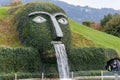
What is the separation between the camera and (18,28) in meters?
35.4

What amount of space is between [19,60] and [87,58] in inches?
280

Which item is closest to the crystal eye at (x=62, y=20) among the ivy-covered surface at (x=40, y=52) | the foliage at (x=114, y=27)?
the ivy-covered surface at (x=40, y=52)

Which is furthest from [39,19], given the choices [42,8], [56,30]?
[56,30]

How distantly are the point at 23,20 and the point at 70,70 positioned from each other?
604cm

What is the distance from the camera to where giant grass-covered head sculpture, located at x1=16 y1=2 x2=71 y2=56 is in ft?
107

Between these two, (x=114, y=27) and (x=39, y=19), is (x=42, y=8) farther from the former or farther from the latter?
(x=114, y=27)

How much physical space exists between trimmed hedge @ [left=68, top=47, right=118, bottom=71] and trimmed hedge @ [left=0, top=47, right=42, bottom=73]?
11.5 ft

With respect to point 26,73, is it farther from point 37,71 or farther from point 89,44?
point 89,44

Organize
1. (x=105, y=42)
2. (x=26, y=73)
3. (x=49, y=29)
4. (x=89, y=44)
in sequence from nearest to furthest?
(x=26, y=73)
(x=49, y=29)
(x=89, y=44)
(x=105, y=42)

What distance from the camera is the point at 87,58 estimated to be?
35625 millimetres

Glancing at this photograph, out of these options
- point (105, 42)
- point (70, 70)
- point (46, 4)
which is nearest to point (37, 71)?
point (70, 70)

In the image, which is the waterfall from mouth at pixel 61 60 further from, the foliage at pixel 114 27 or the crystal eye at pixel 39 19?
the foliage at pixel 114 27

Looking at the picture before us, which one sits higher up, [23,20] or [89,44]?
[23,20]

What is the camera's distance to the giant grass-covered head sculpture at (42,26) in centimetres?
3266
